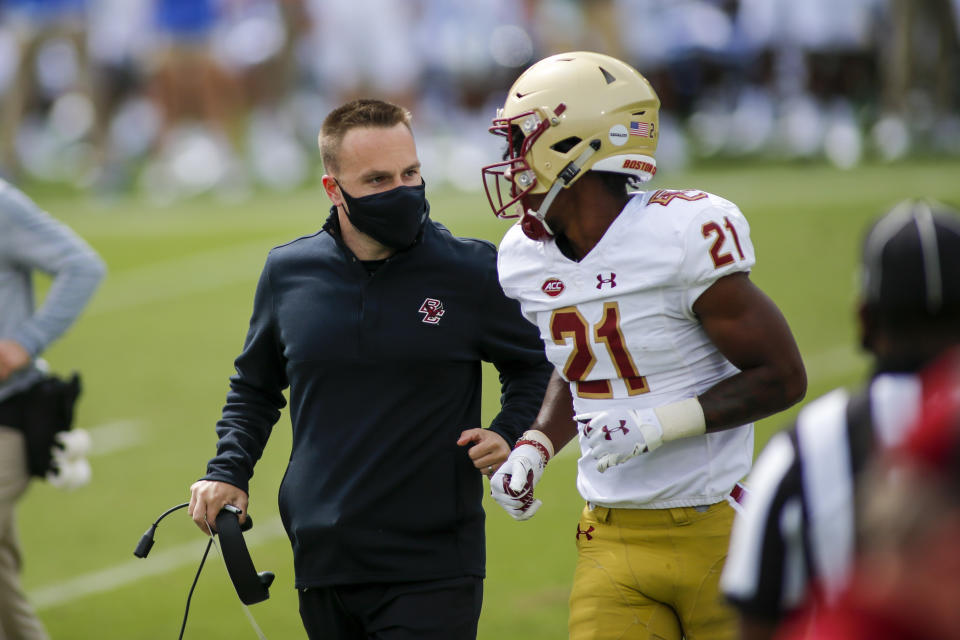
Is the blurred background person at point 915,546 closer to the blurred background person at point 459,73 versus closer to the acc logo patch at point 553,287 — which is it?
the acc logo patch at point 553,287

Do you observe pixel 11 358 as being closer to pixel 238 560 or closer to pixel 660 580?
pixel 238 560

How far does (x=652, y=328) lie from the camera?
10.3 ft

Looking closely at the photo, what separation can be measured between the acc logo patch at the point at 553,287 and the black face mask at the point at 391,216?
434 mm

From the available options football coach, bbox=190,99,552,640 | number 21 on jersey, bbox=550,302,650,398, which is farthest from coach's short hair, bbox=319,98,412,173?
number 21 on jersey, bbox=550,302,650,398

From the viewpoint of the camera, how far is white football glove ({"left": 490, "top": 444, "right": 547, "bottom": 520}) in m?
3.23

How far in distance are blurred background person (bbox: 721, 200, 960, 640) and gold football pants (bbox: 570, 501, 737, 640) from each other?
1.12 m

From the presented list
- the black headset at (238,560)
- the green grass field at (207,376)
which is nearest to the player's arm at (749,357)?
the black headset at (238,560)

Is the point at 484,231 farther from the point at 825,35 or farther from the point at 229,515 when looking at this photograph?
the point at 229,515

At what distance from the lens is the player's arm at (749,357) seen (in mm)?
3010

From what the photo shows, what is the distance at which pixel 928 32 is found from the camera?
13.4m

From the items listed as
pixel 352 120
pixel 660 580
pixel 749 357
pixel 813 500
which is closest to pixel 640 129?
pixel 749 357

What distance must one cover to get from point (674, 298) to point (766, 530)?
3.83 feet

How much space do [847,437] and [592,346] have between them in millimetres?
1275

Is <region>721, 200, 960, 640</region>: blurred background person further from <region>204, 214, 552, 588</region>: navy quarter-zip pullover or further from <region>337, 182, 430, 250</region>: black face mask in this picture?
<region>337, 182, 430, 250</region>: black face mask
